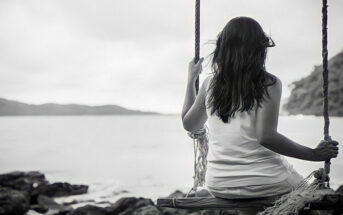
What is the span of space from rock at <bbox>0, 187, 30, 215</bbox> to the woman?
7349 millimetres

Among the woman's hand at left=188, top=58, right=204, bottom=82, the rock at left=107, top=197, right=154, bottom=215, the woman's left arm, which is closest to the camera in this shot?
the woman's left arm

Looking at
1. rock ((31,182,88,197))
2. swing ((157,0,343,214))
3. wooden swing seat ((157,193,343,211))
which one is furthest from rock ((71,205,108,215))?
wooden swing seat ((157,193,343,211))

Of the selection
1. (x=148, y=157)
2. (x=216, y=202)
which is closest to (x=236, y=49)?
(x=216, y=202)

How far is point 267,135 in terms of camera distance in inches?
67.1

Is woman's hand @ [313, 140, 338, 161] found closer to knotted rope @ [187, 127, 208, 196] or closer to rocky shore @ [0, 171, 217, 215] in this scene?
knotted rope @ [187, 127, 208, 196]

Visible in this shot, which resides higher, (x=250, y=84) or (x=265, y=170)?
(x=250, y=84)

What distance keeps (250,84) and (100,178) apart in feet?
72.6

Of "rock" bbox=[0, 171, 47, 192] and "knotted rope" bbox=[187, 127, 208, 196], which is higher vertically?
"knotted rope" bbox=[187, 127, 208, 196]

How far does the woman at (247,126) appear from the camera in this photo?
174cm

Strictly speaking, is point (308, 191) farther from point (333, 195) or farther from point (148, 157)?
point (148, 157)

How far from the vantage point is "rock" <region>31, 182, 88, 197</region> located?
1216 centimetres

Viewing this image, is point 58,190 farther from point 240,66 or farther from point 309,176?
point 240,66

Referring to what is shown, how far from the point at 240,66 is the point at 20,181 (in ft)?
37.8

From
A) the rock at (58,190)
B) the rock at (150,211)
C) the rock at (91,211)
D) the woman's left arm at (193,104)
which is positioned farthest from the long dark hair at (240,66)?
the rock at (58,190)
